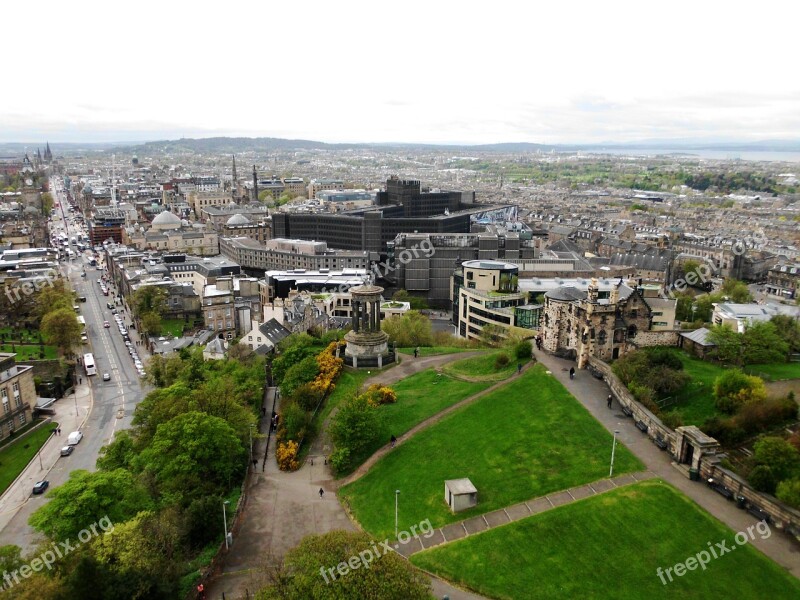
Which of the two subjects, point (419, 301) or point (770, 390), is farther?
point (419, 301)

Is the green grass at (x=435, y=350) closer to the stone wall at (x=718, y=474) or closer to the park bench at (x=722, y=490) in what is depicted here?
the stone wall at (x=718, y=474)

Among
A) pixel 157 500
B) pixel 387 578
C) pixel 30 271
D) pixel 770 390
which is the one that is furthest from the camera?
pixel 30 271

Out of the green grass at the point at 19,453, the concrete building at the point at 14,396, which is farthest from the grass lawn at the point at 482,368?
the concrete building at the point at 14,396

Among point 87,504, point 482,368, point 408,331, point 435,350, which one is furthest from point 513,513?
point 408,331

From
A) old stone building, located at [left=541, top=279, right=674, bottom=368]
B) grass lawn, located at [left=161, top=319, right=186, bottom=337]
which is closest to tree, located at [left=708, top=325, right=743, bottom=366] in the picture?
old stone building, located at [left=541, top=279, right=674, bottom=368]

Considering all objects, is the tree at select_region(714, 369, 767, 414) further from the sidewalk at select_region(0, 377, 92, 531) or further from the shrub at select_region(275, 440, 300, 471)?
the sidewalk at select_region(0, 377, 92, 531)

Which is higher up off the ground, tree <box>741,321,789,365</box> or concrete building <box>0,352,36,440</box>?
tree <box>741,321,789,365</box>

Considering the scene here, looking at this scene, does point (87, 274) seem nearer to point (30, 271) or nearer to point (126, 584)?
point (30, 271)

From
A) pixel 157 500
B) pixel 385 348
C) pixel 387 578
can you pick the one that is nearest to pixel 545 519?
pixel 387 578
